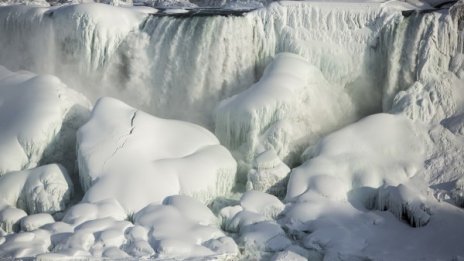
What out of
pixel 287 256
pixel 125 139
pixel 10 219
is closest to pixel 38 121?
pixel 125 139

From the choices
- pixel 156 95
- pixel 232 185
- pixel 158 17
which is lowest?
pixel 232 185

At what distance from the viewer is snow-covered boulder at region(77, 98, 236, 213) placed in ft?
23.3

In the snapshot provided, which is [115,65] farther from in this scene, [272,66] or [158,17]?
[272,66]

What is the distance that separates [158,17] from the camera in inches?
360

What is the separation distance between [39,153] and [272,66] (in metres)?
2.83

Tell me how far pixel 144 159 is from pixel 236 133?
3.94ft

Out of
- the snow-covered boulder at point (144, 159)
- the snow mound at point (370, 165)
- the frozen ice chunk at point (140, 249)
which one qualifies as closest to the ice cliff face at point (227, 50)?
the snow mound at point (370, 165)

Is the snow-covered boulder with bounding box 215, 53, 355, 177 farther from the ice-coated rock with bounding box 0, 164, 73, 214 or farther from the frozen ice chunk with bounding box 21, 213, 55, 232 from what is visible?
the frozen ice chunk with bounding box 21, 213, 55, 232

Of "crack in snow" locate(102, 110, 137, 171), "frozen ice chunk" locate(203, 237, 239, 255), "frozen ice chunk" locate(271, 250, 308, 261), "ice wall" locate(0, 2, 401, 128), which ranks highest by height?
"ice wall" locate(0, 2, 401, 128)

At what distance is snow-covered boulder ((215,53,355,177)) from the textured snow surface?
0.06 feet

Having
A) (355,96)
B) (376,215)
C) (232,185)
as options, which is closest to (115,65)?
(232,185)

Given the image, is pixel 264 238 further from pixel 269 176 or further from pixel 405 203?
pixel 405 203

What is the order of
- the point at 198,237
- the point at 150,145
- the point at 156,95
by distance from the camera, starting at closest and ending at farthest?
the point at 198,237, the point at 150,145, the point at 156,95

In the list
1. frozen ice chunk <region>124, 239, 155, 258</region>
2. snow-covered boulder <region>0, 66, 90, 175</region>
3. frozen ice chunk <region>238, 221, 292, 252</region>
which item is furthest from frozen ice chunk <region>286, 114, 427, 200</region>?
snow-covered boulder <region>0, 66, 90, 175</region>
